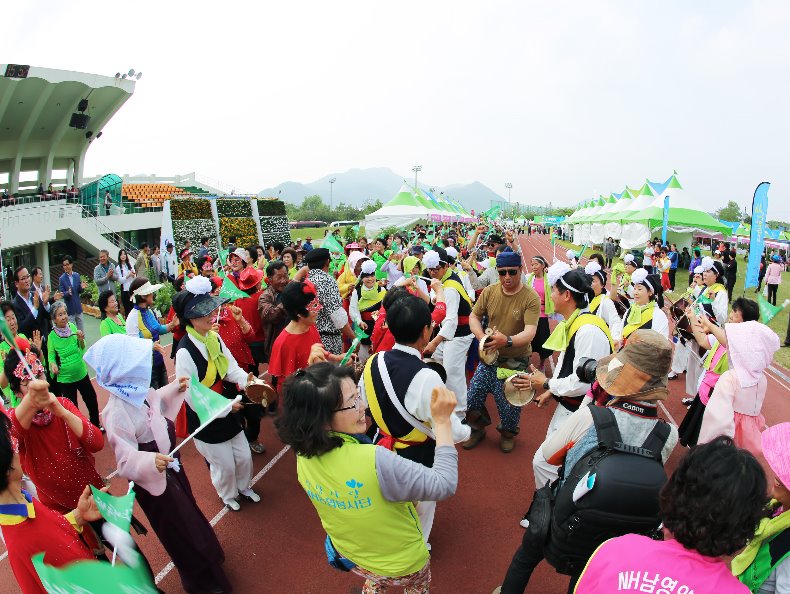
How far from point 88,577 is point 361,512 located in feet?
3.56

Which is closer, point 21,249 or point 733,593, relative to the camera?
point 733,593

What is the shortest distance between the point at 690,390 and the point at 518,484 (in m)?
3.57

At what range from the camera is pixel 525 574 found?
8.66 ft

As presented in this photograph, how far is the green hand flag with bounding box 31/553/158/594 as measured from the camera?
1.85m

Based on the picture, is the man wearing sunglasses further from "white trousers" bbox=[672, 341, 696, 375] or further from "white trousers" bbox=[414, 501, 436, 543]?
"white trousers" bbox=[672, 341, 696, 375]

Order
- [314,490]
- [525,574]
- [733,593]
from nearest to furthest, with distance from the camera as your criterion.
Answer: [733,593]
[314,490]
[525,574]

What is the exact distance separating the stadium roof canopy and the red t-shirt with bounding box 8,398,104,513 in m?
24.5

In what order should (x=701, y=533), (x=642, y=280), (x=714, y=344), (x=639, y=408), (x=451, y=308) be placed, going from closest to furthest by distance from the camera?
(x=701, y=533) → (x=639, y=408) → (x=714, y=344) → (x=451, y=308) → (x=642, y=280)

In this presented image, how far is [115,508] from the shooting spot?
6.77 feet

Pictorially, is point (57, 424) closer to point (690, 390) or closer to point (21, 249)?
point (690, 390)

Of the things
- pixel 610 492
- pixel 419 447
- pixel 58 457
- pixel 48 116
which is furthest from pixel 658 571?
pixel 48 116

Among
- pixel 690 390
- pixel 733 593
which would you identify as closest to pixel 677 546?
pixel 733 593

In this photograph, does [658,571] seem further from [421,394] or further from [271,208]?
[271,208]

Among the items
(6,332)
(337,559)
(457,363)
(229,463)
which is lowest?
(229,463)
